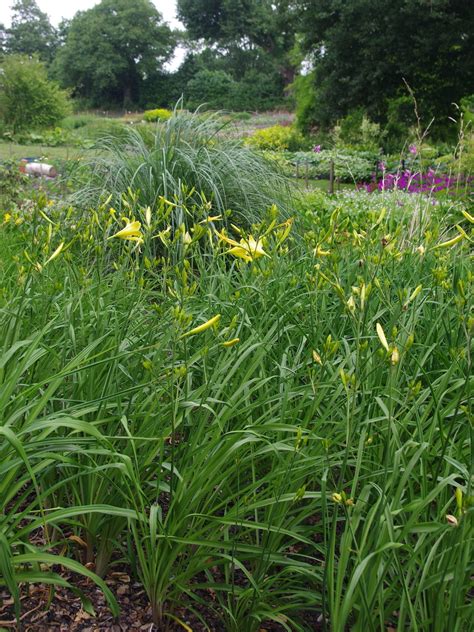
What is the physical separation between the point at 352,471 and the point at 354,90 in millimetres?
18713

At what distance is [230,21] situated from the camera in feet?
175

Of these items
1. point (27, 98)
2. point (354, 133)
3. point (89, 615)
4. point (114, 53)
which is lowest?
point (89, 615)

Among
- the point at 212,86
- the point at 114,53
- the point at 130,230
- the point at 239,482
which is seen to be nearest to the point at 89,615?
the point at 239,482

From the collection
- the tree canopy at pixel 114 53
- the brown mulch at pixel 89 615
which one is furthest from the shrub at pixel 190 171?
the tree canopy at pixel 114 53

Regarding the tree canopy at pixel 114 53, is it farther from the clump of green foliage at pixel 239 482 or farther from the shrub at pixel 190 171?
the clump of green foliage at pixel 239 482

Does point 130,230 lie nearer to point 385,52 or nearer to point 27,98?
point 385,52

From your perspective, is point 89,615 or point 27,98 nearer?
point 89,615

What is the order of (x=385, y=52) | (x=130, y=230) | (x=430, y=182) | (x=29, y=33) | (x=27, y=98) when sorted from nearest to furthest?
(x=130, y=230), (x=430, y=182), (x=385, y=52), (x=27, y=98), (x=29, y=33)

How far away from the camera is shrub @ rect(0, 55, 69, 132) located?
20.8 m

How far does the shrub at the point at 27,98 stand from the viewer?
68.2ft

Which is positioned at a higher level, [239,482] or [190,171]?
[190,171]

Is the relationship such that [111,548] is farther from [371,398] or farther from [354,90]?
[354,90]

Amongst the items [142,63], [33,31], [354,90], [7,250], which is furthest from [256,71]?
[7,250]

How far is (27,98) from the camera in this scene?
21.6m
